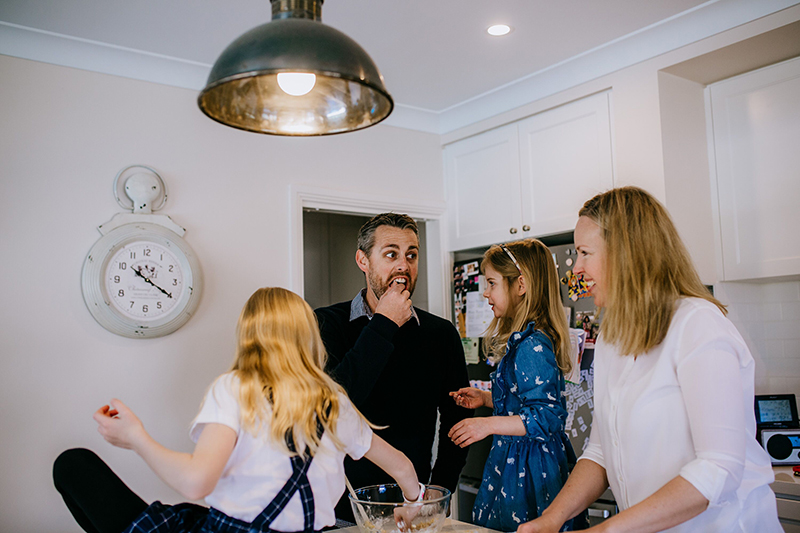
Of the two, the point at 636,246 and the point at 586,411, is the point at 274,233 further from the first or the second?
the point at 636,246

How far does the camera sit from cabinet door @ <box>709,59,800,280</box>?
2471mm

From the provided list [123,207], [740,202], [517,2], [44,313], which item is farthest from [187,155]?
[740,202]

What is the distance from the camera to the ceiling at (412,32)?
7.36 feet

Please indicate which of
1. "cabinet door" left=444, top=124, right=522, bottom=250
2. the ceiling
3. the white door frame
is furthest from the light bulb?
"cabinet door" left=444, top=124, right=522, bottom=250

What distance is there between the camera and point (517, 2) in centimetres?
226

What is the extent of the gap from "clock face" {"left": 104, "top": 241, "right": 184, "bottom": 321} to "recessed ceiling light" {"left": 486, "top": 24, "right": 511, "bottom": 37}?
1543 mm

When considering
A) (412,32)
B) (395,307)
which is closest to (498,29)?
(412,32)

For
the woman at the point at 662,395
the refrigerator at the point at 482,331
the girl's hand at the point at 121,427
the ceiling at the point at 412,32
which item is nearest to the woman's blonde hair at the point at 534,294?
the woman at the point at 662,395

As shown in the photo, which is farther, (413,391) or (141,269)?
(141,269)

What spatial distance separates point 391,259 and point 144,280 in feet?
3.60

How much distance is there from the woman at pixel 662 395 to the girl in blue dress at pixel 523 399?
38 cm

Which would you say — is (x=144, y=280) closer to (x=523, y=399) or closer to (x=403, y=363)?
(x=403, y=363)

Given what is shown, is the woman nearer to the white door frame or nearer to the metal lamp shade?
the metal lamp shade

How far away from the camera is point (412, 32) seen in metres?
2.47
